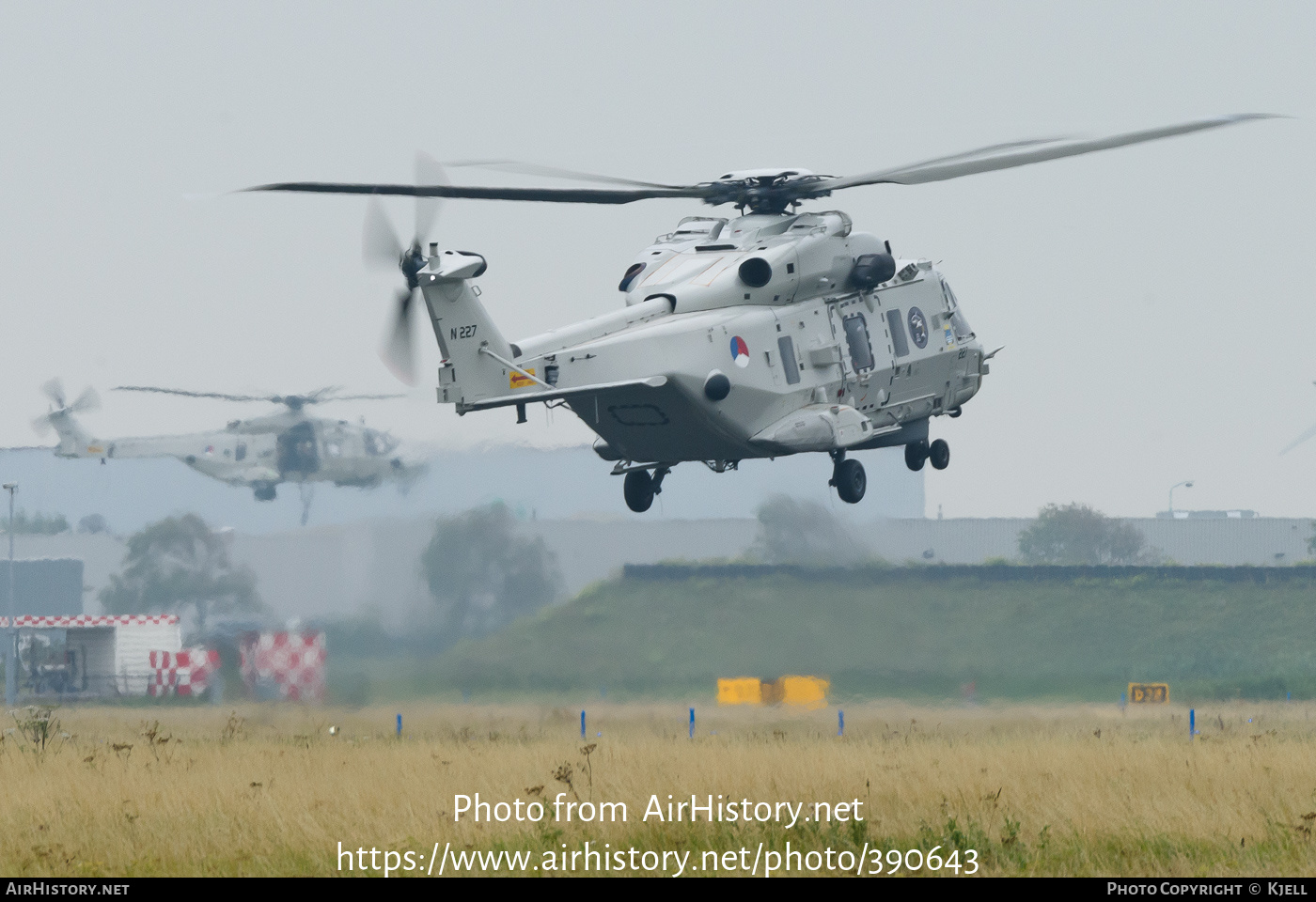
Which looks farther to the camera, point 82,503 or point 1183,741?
point 82,503

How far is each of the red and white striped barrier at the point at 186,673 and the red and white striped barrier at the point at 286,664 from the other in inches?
48.3

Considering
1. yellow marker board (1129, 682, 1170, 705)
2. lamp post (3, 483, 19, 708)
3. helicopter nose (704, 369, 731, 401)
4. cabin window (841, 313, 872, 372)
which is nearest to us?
helicopter nose (704, 369, 731, 401)

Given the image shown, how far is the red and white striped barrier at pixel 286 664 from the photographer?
1870 inches

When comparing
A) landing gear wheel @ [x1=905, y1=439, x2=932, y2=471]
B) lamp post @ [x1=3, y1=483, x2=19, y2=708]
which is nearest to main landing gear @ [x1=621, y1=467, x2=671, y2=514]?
landing gear wheel @ [x1=905, y1=439, x2=932, y2=471]

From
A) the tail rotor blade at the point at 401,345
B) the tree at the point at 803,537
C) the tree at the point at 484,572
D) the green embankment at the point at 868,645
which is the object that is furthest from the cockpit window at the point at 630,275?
the tree at the point at 803,537

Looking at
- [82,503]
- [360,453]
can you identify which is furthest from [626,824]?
[82,503]

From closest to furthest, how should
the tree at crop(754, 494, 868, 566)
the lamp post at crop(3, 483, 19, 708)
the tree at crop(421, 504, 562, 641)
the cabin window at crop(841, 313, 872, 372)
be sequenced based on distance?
the cabin window at crop(841, 313, 872, 372), the tree at crop(421, 504, 562, 641), the tree at crop(754, 494, 868, 566), the lamp post at crop(3, 483, 19, 708)

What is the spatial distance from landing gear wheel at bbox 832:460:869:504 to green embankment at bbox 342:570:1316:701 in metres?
20.2

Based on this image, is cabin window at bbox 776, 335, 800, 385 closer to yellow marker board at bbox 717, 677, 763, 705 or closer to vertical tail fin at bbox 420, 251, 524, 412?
vertical tail fin at bbox 420, 251, 524, 412

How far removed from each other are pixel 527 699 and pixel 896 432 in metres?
21.5

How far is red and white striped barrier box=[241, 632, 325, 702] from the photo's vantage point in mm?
47500

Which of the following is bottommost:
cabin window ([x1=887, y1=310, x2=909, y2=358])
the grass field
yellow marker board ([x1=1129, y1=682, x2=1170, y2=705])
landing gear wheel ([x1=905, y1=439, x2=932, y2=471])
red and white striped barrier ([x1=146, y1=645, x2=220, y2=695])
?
yellow marker board ([x1=1129, y1=682, x2=1170, y2=705])

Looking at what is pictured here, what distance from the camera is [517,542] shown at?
5422 cm
